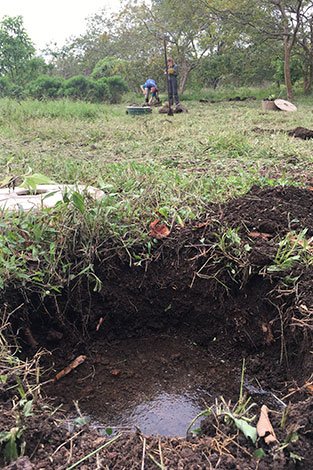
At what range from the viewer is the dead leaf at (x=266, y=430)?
1.22m

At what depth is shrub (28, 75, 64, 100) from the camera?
1520 cm

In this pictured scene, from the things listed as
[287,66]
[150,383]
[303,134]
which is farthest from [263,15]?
[150,383]

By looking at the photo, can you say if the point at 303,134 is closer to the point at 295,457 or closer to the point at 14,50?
the point at 295,457

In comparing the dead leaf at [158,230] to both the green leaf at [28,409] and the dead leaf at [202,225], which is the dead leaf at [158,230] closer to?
the dead leaf at [202,225]

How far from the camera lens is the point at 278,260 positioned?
6.93ft

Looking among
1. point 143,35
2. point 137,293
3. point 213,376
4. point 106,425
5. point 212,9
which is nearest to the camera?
point 106,425

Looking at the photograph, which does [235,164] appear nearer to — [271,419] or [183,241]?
[183,241]

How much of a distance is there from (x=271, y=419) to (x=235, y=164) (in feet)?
10.5

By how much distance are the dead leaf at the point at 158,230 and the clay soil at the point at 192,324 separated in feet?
0.15

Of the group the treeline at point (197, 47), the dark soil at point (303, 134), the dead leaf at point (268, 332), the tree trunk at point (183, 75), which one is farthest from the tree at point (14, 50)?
the dead leaf at point (268, 332)

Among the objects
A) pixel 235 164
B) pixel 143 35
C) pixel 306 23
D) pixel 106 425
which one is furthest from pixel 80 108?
pixel 143 35

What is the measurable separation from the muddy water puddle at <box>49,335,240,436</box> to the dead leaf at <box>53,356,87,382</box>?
2cm

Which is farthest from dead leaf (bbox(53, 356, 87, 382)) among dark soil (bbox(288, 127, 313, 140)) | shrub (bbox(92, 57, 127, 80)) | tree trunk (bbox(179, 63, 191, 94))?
shrub (bbox(92, 57, 127, 80))

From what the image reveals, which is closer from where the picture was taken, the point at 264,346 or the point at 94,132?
the point at 264,346
